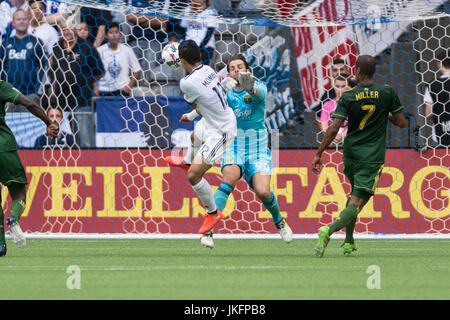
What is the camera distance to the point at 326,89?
497 inches

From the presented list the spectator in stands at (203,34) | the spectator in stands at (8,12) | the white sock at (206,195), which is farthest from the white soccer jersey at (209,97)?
the spectator in stands at (8,12)

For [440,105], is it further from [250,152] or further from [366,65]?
[366,65]

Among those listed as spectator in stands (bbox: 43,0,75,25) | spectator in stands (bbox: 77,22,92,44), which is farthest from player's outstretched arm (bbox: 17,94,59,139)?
spectator in stands (bbox: 43,0,75,25)

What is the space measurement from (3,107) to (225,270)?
303 centimetres

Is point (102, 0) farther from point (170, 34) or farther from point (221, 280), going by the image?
point (221, 280)

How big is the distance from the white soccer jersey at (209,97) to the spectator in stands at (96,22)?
422 centimetres

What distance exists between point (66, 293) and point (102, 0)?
6424 millimetres

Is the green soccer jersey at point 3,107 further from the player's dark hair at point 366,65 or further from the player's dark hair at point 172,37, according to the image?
the player's dark hair at point 172,37

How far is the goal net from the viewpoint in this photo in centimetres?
1201

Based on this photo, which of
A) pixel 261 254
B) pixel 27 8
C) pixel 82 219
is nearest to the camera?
pixel 261 254

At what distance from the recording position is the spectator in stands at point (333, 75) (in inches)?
491

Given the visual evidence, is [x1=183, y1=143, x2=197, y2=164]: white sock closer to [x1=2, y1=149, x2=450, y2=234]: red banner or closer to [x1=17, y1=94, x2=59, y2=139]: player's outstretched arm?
[x1=17, y1=94, x2=59, y2=139]: player's outstretched arm

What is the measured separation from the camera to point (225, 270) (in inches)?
289

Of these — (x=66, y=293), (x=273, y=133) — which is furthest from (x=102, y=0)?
(x=66, y=293)
